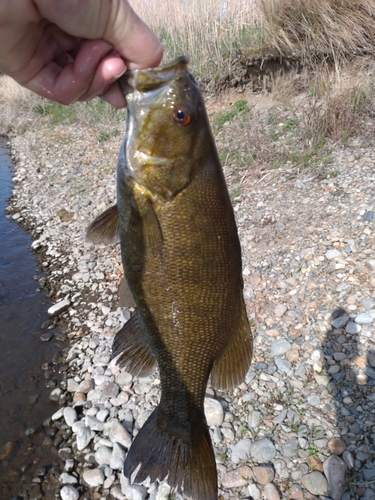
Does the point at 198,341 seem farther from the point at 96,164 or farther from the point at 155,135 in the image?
the point at 96,164

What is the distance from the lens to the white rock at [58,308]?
6105mm

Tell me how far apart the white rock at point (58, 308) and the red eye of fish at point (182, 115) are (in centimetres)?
493

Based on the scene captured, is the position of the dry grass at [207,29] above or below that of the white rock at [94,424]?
above

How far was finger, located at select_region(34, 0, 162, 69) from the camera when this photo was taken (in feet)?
6.25

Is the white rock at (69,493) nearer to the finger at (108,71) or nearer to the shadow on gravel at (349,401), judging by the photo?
the shadow on gravel at (349,401)

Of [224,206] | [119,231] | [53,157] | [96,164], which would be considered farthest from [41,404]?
[53,157]

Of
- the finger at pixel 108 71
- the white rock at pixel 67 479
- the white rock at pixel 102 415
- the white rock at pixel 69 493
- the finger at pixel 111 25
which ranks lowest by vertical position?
the white rock at pixel 102 415

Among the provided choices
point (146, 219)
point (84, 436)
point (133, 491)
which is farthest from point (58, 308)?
point (146, 219)

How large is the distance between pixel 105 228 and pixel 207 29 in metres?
9.66

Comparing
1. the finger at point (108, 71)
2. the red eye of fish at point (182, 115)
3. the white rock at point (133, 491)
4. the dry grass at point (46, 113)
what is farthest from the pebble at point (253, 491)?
the dry grass at point (46, 113)

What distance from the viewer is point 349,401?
3.51 m

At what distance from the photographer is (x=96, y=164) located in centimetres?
1065

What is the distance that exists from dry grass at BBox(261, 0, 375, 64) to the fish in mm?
7298

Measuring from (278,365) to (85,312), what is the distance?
3183 millimetres
